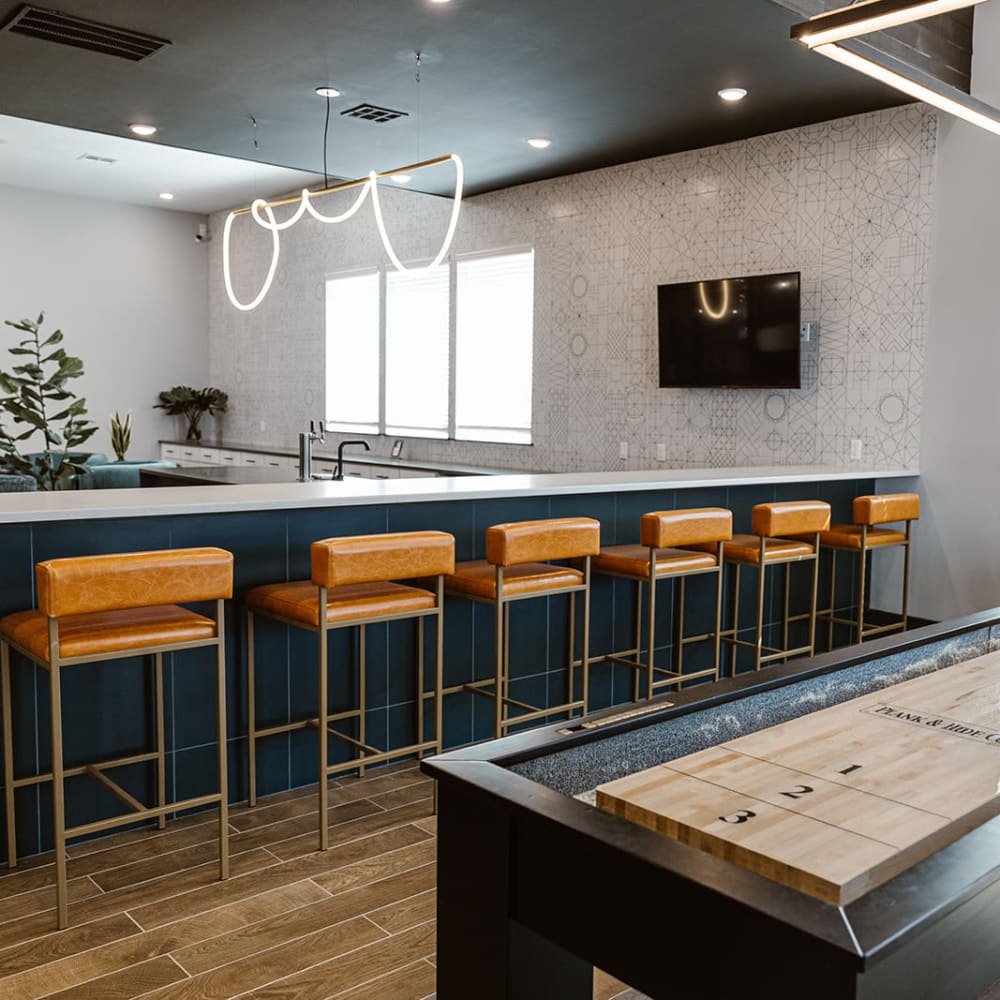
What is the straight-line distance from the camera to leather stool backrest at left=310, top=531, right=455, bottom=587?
2.89 meters

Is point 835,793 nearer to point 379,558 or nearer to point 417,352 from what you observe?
point 379,558

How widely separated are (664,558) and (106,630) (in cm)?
221

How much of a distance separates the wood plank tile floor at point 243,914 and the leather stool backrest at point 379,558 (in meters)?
0.81

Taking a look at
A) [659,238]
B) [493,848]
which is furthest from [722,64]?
[493,848]

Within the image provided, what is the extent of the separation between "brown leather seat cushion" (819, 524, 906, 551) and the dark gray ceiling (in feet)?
7.27

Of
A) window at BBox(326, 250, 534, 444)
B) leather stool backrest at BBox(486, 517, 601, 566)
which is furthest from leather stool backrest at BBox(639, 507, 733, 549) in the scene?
window at BBox(326, 250, 534, 444)

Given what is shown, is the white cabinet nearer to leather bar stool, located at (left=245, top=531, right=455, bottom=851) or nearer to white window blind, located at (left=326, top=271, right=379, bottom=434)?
white window blind, located at (left=326, top=271, right=379, bottom=434)

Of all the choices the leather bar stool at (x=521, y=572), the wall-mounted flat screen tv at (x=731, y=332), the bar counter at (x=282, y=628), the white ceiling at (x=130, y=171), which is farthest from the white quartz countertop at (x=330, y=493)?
the white ceiling at (x=130, y=171)

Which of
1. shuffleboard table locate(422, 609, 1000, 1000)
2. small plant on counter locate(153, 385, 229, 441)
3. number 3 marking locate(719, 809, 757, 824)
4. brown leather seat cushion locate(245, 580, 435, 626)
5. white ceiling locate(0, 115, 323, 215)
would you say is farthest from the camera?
small plant on counter locate(153, 385, 229, 441)

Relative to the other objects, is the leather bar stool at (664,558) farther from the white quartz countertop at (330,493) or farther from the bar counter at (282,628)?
the white quartz countertop at (330,493)

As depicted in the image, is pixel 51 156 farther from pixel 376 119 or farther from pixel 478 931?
pixel 478 931

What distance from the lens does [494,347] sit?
761 centimetres

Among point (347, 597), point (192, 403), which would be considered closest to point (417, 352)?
point (192, 403)

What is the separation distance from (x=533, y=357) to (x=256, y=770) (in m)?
4.54
